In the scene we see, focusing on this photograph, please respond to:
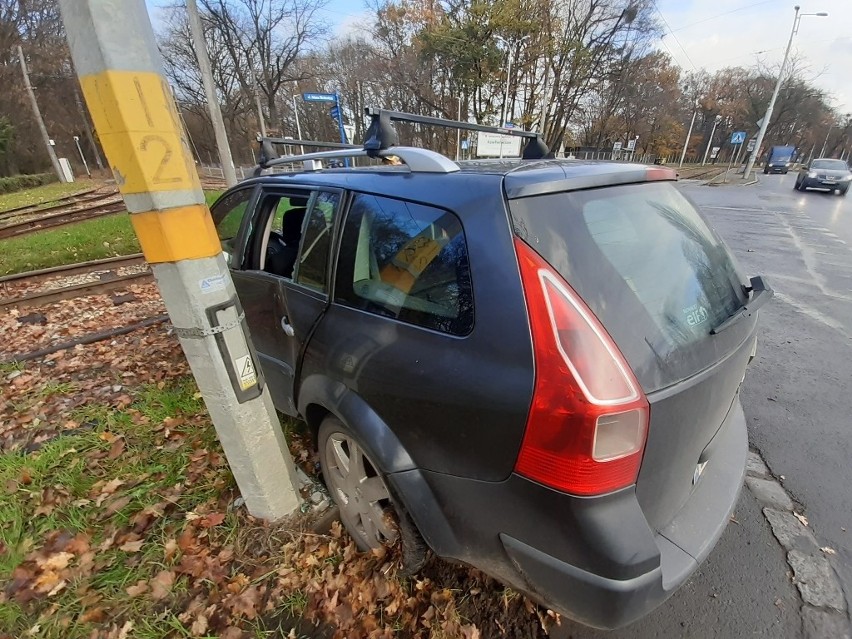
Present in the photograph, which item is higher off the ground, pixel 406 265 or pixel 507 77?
pixel 507 77

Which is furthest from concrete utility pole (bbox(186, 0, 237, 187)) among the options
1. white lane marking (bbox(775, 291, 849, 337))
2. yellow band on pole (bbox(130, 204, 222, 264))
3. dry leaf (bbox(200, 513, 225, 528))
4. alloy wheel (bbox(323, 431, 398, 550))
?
white lane marking (bbox(775, 291, 849, 337))

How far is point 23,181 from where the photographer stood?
26.8 metres

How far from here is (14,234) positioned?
10086 millimetres

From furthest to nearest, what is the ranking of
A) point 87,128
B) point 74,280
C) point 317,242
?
point 87,128, point 74,280, point 317,242

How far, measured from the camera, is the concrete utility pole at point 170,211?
1304mm

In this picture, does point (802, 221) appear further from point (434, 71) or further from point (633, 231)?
point (434, 71)

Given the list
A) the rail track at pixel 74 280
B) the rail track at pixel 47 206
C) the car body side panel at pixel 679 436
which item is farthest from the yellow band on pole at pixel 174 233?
the rail track at pixel 47 206

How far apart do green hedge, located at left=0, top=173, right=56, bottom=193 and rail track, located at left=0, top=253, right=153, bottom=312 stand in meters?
27.0

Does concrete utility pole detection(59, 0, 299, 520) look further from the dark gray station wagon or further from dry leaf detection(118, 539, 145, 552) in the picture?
dry leaf detection(118, 539, 145, 552)

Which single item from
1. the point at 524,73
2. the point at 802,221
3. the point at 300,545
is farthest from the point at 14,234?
the point at 524,73

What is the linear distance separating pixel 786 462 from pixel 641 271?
2294 millimetres

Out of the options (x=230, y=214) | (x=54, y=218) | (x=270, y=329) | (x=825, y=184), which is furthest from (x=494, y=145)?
(x=270, y=329)

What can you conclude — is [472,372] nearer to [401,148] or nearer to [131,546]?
[401,148]

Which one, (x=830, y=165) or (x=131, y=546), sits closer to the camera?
(x=131, y=546)
